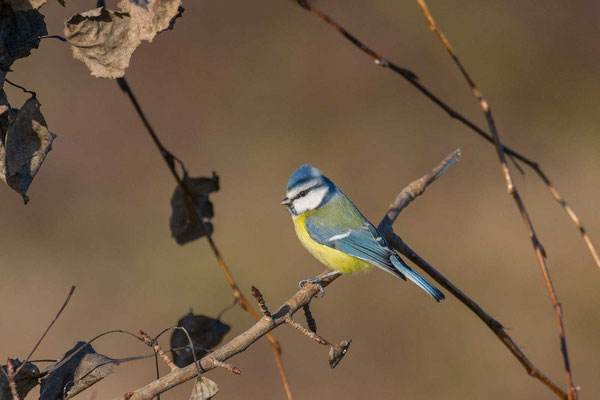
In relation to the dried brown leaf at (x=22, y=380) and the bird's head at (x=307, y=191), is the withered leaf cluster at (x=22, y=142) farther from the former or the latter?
the bird's head at (x=307, y=191)

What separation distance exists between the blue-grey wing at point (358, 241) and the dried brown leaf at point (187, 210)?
2.89 feet

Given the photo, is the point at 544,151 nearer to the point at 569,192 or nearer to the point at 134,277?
the point at 569,192

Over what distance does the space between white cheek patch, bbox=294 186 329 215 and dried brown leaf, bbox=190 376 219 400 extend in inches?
69.1

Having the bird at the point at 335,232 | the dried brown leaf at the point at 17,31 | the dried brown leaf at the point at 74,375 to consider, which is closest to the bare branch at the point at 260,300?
the dried brown leaf at the point at 74,375

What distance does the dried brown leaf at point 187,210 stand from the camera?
1.95 meters

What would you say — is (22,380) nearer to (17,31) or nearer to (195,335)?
(195,335)

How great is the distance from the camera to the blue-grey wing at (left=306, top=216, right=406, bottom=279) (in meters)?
2.71

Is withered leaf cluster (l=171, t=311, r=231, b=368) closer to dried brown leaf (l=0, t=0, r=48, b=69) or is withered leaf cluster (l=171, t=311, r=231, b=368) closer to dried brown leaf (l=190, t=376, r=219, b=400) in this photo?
dried brown leaf (l=190, t=376, r=219, b=400)

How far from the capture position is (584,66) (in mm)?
6559

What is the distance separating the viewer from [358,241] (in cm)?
280

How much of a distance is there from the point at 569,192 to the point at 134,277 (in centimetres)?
421

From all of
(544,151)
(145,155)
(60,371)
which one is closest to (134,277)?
(145,155)

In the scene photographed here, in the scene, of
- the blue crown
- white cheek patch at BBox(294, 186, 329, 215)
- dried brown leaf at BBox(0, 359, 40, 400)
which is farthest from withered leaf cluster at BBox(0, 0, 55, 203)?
white cheek patch at BBox(294, 186, 329, 215)

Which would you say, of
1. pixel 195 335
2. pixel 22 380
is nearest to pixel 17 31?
pixel 22 380
